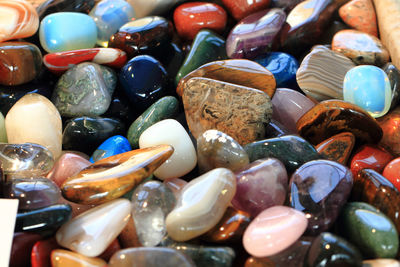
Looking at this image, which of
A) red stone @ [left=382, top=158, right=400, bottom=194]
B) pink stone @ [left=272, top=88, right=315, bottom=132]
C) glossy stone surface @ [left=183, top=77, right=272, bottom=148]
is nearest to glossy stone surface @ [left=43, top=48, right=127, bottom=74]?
glossy stone surface @ [left=183, top=77, right=272, bottom=148]

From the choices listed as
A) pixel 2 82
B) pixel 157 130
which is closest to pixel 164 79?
pixel 157 130

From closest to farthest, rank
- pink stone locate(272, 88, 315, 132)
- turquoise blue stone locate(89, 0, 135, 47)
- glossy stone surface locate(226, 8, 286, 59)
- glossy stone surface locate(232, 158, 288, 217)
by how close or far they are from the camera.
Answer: glossy stone surface locate(232, 158, 288, 217)
pink stone locate(272, 88, 315, 132)
glossy stone surface locate(226, 8, 286, 59)
turquoise blue stone locate(89, 0, 135, 47)

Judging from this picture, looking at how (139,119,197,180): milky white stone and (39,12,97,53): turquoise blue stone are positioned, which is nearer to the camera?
(139,119,197,180): milky white stone

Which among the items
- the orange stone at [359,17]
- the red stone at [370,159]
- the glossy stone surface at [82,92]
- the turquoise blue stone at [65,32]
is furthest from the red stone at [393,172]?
the turquoise blue stone at [65,32]

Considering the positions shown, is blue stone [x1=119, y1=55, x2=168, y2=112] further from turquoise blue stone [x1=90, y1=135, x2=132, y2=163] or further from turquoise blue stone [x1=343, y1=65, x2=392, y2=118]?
turquoise blue stone [x1=343, y1=65, x2=392, y2=118]

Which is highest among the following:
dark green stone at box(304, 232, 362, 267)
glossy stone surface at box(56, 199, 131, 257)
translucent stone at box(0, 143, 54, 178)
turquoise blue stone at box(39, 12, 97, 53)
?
turquoise blue stone at box(39, 12, 97, 53)

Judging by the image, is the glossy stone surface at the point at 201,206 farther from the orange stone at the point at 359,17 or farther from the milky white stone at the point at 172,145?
the orange stone at the point at 359,17

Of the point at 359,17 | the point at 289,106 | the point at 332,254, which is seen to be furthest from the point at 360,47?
the point at 332,254

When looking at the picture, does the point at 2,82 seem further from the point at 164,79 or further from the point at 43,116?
the point at 164,79
